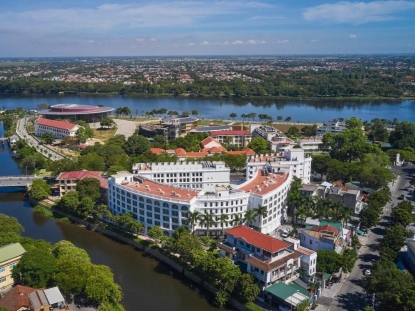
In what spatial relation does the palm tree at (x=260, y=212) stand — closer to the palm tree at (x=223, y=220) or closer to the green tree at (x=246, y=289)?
the palm tree at (x=223, y=220)

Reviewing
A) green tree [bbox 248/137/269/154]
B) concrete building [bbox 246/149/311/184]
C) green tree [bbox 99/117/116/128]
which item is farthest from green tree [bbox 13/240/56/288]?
green tree [bbox 99/117/116/128]

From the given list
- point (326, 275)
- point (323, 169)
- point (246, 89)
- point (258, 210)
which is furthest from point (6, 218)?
point (246, 89)

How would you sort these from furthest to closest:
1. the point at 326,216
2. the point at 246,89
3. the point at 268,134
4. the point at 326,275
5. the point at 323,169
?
the point at 246,89, the point at 268,134, the point at 323,169, the point at 326,216, the point at 326,275

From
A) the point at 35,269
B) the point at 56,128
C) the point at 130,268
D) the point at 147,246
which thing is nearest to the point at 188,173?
the point at 147,246

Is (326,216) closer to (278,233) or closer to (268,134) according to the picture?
(278,233)

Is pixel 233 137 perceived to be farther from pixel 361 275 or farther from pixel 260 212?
pixel 361 275

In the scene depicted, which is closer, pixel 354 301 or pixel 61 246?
pixel 354 301

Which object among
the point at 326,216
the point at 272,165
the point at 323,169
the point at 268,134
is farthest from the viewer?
the point at 268,134

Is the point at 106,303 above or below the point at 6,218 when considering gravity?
below
